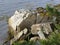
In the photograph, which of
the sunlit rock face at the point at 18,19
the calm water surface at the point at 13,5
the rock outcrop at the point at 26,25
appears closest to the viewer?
the rock outcrop at the point at 26,25

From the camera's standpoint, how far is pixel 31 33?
7535mm

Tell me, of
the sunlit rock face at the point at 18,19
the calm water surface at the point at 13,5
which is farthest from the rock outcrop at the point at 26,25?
the calm water surface at the point at 13,5

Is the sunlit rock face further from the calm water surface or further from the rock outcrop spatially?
the calm water surface

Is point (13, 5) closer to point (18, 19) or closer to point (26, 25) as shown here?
point (18, 19)

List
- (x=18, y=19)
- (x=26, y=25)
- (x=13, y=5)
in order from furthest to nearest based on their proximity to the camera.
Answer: (x=13, y=5) < (x=18, y=19) < (x=26, y=25)

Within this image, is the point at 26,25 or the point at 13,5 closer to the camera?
the point at 26,25

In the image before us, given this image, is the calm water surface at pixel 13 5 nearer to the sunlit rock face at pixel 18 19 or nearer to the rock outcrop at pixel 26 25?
the sunlit rock face at pixel 18 19

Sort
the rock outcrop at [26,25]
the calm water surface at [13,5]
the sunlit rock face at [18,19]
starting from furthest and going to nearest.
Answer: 1. the calm water surface at [13,5]
2. the sunlit rock face at [18,19]
3. the rock outcrop at [26,25]

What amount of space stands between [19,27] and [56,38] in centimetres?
534

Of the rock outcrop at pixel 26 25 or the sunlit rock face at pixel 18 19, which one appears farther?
the sunlit rock face at pixel 18 19

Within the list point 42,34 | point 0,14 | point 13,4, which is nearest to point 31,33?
point 42,34

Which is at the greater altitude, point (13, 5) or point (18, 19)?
point (18, 19)

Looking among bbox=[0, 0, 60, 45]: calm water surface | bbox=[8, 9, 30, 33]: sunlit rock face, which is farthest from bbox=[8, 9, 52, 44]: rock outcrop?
bbox=[0, 0, 60, 45]: calm water surface

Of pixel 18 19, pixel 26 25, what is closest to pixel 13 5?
pixel 18 19
